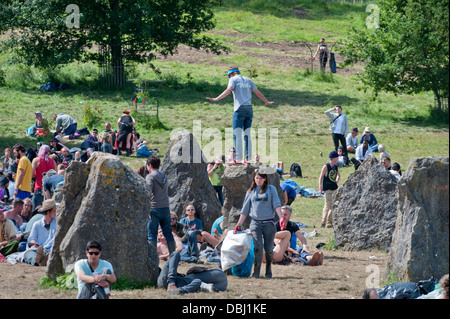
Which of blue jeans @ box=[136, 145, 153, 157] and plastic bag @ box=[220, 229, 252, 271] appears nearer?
plastic bag @ box=[220, 229, 252, 271]

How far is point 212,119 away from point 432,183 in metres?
16.7

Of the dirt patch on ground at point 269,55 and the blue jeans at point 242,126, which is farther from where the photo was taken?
the dirt patch on ground at point 269,55

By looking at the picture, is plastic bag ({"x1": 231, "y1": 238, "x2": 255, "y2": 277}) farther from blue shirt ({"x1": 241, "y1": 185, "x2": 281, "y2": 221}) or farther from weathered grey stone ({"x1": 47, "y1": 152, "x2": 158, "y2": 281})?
weathered grey stone ({"x1": 47, "y1": 152, "x2": 158, "y2": 281})

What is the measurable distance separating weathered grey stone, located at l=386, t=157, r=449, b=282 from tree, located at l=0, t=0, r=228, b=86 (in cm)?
2027

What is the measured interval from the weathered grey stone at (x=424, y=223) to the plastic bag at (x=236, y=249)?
2138mm

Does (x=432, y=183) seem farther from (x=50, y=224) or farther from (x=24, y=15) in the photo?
(x=24, y=15)

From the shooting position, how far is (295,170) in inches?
824

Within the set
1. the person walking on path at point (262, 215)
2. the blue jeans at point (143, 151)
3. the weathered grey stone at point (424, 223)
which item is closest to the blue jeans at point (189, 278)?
the person walking on path at point (262, 215)

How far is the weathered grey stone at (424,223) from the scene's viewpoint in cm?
1047

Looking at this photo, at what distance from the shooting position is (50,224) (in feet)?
40.9

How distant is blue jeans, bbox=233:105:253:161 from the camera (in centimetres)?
1443

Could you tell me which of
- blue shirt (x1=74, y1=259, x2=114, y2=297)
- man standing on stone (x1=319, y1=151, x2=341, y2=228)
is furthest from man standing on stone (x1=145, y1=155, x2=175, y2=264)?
man standing on stone (x1=319, y1=151, x2=341, y2=228)

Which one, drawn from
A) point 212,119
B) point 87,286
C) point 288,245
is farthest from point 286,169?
point 87,286

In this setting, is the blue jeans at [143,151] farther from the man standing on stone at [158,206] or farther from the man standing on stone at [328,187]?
the man standing on stone at [158,206]
